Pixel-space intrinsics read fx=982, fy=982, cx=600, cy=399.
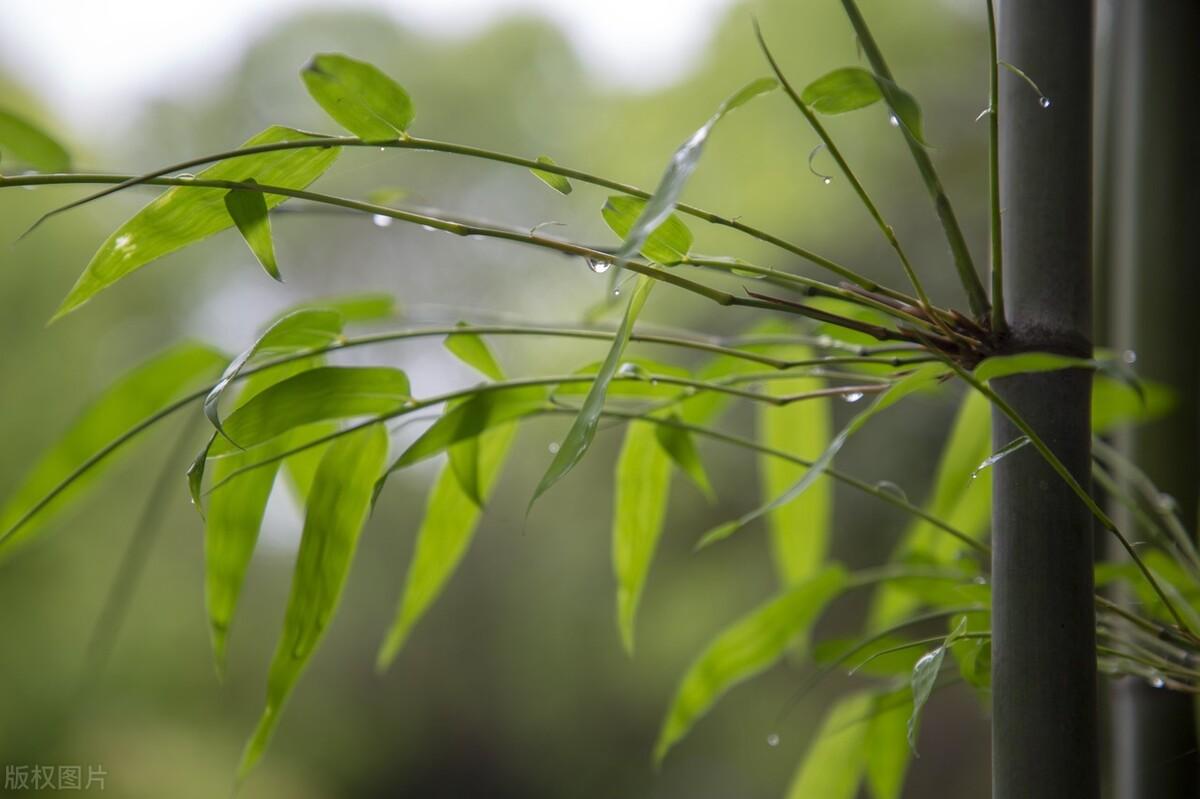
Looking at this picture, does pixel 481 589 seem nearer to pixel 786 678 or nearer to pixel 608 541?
pixel 608 541

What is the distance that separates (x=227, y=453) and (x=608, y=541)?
74.7 inches

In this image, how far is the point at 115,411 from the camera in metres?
0.22

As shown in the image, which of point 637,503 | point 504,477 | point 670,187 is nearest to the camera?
point 670,187

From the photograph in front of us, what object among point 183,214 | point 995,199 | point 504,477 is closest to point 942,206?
point 995,199

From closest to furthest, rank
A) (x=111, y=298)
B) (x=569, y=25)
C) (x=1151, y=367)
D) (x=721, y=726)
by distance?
(x=1151, y=367), (x=721, y=726), (x=111, y=298), (x=569, y=25)

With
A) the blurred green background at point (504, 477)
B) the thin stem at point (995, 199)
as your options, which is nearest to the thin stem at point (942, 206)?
the thin stem at point (995, 199)

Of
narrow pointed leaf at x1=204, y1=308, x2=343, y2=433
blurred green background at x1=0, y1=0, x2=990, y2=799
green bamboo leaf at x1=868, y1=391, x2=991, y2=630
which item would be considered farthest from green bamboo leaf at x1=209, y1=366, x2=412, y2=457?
blurred green background at x1=0, y1=0, x2=990, y2=799

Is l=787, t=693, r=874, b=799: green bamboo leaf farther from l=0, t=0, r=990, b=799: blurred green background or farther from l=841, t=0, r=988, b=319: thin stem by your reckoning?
l=0, t=0, r=990, b=799: blurred green background

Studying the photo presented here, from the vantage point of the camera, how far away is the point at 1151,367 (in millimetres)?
259

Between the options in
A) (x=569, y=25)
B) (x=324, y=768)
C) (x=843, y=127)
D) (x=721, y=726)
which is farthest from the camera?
(x=569, y=25)

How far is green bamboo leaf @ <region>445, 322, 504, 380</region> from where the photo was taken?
182 millimetres

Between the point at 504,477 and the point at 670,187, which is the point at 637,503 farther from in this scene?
the point at 504,477

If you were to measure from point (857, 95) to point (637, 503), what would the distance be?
0.11m

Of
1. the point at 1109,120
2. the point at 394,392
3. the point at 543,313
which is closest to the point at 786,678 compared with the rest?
the point at 543,313
